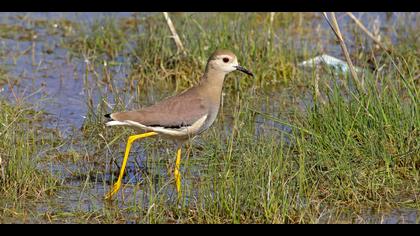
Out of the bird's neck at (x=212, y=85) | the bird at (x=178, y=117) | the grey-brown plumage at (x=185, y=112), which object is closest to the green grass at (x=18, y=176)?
the bird at (x=178, y=117)

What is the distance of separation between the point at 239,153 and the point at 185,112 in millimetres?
497

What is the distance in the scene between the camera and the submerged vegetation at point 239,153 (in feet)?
20.2

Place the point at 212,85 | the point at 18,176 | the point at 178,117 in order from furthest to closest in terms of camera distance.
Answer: the point at 212,85 → the point at 178,117 → the point at 18,176

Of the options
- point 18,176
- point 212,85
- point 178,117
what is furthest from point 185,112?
point 18,176

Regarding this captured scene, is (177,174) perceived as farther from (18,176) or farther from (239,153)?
(18,176)

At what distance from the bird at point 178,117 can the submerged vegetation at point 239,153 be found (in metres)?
0.17

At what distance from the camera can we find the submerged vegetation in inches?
243

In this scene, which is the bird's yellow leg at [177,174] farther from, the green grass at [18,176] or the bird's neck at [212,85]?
the green grass at [18,176]

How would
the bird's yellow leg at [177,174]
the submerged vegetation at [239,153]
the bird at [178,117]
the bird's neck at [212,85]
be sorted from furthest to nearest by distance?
the bird's neck at [212,85]
the bird at [178,117]
the bird's yellow leg at [177,174]
the submerged vegetation at [239,153]

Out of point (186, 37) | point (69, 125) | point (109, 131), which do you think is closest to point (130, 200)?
point (109, 131)

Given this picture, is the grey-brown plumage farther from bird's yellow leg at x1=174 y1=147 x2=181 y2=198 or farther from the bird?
bird's yellow leg at x1=174 y1=147 x2=181 y2=198

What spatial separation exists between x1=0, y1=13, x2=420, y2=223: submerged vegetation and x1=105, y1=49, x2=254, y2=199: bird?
0.55 feet

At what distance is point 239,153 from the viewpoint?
281 inches

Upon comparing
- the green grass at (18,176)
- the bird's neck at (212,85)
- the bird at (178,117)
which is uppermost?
the bird's neck at (212,85)
